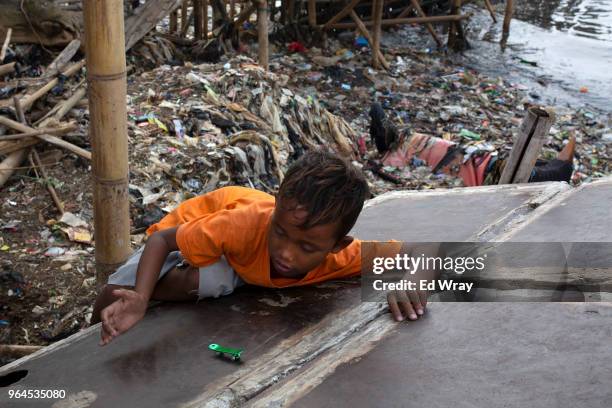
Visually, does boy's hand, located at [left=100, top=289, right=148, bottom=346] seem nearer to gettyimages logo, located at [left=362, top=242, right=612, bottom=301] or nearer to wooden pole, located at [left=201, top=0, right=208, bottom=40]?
gettyimages logo, located at [left=362, top=242, right=612, bottom=301]

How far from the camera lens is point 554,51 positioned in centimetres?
1244

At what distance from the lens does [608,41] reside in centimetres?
1288

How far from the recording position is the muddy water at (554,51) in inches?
416

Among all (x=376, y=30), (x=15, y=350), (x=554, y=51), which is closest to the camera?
(x=15, y=350)

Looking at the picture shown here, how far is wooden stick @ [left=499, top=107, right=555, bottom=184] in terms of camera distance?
12.7ft

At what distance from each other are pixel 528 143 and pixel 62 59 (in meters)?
4.68

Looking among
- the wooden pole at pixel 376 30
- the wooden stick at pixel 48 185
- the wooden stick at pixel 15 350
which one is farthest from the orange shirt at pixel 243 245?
the wooden pole at pixel 376 30

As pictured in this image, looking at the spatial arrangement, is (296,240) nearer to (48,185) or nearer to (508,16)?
(48,185)

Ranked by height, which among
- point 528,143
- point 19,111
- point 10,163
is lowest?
point 10,163

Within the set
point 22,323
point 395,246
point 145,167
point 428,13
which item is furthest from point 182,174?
point 428,13

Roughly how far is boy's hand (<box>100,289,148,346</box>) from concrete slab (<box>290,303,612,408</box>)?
0.50 metres

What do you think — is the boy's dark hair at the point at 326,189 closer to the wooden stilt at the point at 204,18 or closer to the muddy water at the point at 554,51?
the wooden stilt at the point at 204,18

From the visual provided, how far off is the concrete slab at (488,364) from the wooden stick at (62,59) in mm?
5512

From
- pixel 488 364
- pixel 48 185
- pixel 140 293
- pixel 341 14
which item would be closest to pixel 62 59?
pixel 48 185
